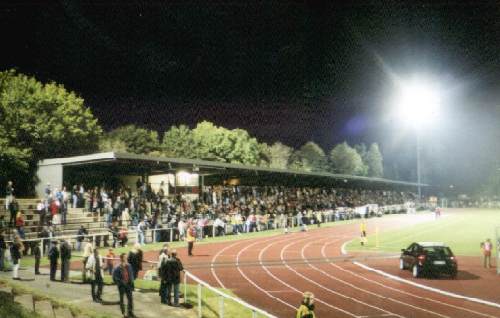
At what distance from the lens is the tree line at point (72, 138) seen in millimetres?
46719

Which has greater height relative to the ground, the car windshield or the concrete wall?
the concrete wall

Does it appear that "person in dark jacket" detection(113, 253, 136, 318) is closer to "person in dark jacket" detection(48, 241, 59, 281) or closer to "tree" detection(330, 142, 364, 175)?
"person in dark jacket" detection(48, 241, 59, 281)

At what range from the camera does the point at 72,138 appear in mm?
59188

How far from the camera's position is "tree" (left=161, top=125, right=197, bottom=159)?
291ft

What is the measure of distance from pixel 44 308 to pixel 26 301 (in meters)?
0.68

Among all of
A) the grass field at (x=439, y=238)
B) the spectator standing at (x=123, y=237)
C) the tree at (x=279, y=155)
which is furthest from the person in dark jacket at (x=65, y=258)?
the tree at (x=279, y=155)

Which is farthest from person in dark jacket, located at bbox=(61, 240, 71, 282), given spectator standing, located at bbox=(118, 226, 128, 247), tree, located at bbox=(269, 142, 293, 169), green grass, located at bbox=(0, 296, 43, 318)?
tree, located at bbox=(269, 142, 293, 169)

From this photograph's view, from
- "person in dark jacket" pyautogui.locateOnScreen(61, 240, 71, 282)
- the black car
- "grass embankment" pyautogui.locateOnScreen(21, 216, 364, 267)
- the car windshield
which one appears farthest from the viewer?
"grass embankment" pyautogui.locateOnScreen(21, 216, 364, 267)

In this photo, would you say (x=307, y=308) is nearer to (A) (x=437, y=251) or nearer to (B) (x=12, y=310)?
(B) (x=12, y=310)

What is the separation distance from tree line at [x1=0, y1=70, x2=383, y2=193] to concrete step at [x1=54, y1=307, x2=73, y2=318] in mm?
6392

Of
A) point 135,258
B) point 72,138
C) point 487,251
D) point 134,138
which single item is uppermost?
point 134,138

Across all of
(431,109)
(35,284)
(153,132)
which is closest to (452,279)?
(35,284)

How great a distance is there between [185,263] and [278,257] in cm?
550

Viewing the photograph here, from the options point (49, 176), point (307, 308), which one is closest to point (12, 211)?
point (49, 176)
